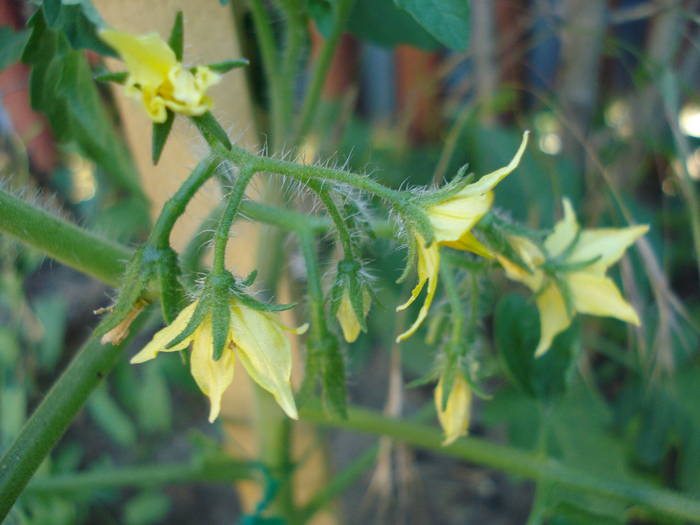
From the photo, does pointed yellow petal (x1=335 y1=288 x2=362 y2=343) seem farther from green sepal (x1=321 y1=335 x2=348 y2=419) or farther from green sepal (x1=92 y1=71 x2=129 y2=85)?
green sepal (x1=92 y1=71 x2=129 y2=85)

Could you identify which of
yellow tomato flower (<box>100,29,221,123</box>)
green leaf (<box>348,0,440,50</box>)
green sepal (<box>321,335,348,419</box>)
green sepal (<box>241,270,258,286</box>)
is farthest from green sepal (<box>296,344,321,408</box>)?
green leaf (<box>348,0,440,50</box>)

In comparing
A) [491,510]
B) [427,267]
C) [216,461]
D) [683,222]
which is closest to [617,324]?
[683,222]

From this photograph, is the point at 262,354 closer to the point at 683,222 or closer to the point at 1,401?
the point at 1,401

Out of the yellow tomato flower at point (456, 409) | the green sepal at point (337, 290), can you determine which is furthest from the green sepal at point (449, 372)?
the green sepal at point (337, 290)

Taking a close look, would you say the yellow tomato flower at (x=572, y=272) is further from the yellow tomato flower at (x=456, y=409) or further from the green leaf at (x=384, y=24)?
the green leaf at (x=384, y=24)

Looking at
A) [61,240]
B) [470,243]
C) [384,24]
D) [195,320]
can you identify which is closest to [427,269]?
[470,243]

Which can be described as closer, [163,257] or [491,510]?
[163,257]
